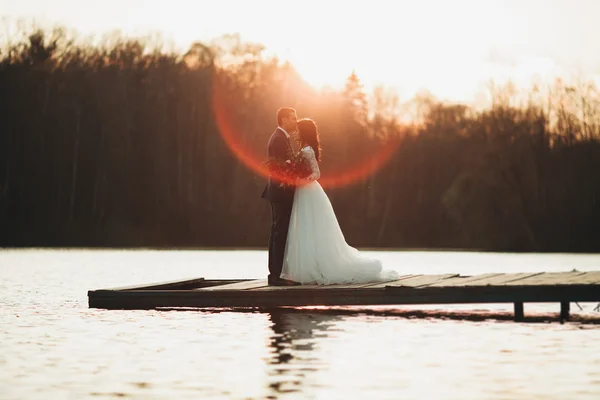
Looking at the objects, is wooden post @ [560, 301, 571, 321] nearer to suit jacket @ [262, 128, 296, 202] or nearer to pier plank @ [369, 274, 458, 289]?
pier plank @ [369, 274, 458, 289]

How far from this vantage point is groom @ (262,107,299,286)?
1566 centimetres

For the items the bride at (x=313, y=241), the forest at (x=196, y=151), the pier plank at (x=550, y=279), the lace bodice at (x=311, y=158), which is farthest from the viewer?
the forest at (x=196, y=151)

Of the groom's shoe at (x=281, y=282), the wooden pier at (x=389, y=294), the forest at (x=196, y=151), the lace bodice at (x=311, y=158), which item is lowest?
the wooden pier at (x=389, y=294)

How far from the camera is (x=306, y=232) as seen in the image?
16.0 metres

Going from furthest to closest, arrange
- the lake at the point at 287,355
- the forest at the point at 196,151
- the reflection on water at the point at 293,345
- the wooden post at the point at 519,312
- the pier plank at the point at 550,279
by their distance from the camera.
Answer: the forest at the point at 196,151 < the wooden post at the point at 519,312 < the pier plank at the point at 550,279 < the reflection on water at the point at 293,345 < the lake at the point at 287,355

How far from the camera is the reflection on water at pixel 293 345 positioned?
30.9ft

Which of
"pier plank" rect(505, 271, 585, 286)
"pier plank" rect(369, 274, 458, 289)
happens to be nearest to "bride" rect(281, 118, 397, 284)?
"pier plank" rect(369, 274, 458, 289)

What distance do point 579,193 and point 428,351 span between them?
4807 cm

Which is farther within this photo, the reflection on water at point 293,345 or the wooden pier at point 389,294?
the wooden pier at point 389,294

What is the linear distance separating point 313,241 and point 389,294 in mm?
1861

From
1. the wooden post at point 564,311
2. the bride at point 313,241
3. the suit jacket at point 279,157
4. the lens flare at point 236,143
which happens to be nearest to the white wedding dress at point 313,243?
the bride at point 313,241

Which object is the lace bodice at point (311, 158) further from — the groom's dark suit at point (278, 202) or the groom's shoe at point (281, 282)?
the groom's shoe at point (281, 282)

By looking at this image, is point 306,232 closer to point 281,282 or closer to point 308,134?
point 281,282

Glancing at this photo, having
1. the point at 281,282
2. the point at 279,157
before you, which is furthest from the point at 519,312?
the point at 279,157
